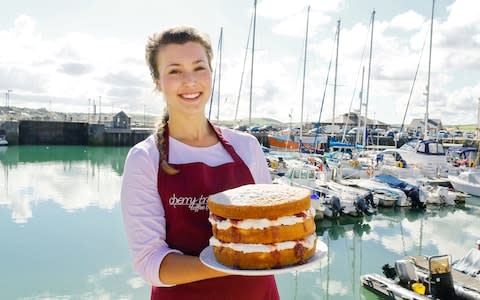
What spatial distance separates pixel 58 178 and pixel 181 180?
29367 mm

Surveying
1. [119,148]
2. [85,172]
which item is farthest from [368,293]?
[119,148]

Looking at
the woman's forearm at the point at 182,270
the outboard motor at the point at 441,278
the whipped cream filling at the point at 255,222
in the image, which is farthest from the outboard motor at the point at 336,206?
the woman's forearm at the point at 182,270

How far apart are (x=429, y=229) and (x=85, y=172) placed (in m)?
24.5

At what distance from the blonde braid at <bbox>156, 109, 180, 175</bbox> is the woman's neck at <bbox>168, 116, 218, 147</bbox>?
0.05m

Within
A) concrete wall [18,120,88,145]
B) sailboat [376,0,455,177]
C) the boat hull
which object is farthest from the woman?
concrete wall [18,120,88,145]

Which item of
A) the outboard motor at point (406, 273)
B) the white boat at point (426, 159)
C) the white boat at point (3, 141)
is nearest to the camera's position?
the outboard motor at point (406, 273)

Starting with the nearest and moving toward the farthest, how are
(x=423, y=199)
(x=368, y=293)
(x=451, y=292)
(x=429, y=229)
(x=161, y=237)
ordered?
(x=161, y=237) < (x=451, y=292) < (x=368, y=293) < (x=429, y=229) < (x=423, y=199)

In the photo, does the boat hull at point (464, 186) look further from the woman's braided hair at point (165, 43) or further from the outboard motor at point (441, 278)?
the woman's braided hair at point (165, 43)

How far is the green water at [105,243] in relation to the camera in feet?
34.4

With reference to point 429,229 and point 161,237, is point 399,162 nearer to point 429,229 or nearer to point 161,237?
point 429,229

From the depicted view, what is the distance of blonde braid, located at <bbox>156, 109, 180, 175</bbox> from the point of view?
1.79 meters

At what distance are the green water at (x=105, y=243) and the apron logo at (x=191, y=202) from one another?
876 cm

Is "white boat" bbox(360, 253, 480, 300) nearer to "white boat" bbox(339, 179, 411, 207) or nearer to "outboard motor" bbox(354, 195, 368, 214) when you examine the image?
"outboard motor" bbox(354, 195, 368, 214)

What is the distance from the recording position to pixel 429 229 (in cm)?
1694
